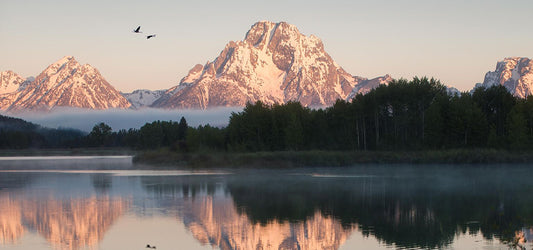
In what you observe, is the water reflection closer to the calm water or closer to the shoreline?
the calm water

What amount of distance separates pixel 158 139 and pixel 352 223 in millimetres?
168936

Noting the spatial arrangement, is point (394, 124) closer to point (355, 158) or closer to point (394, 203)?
point (355, 158)

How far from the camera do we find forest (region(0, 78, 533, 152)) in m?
88.2

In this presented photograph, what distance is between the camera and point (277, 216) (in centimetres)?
3375

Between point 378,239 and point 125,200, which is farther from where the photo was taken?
point 125,200

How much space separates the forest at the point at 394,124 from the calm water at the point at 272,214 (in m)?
33.6

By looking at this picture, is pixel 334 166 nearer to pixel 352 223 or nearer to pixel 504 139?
pixel 504 139

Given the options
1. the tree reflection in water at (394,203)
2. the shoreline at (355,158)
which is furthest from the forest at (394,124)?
the tree reflection in water at (394,203)

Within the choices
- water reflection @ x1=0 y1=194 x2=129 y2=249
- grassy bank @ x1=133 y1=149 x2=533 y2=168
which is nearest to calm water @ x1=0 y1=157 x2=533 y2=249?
water reflection @ x1=0 y1=194 x2=129 y2=249

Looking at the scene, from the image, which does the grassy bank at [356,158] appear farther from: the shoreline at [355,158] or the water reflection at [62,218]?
the water reflection at [62,218]

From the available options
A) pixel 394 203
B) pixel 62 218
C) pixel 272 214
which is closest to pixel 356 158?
pixel 394 203

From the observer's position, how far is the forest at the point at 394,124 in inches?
3472

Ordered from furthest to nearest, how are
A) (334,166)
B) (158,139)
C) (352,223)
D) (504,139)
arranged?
(158,139) < (504,139) < (334,166) < (352,223)

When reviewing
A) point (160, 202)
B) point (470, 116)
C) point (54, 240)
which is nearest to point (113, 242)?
point (54, 240)
